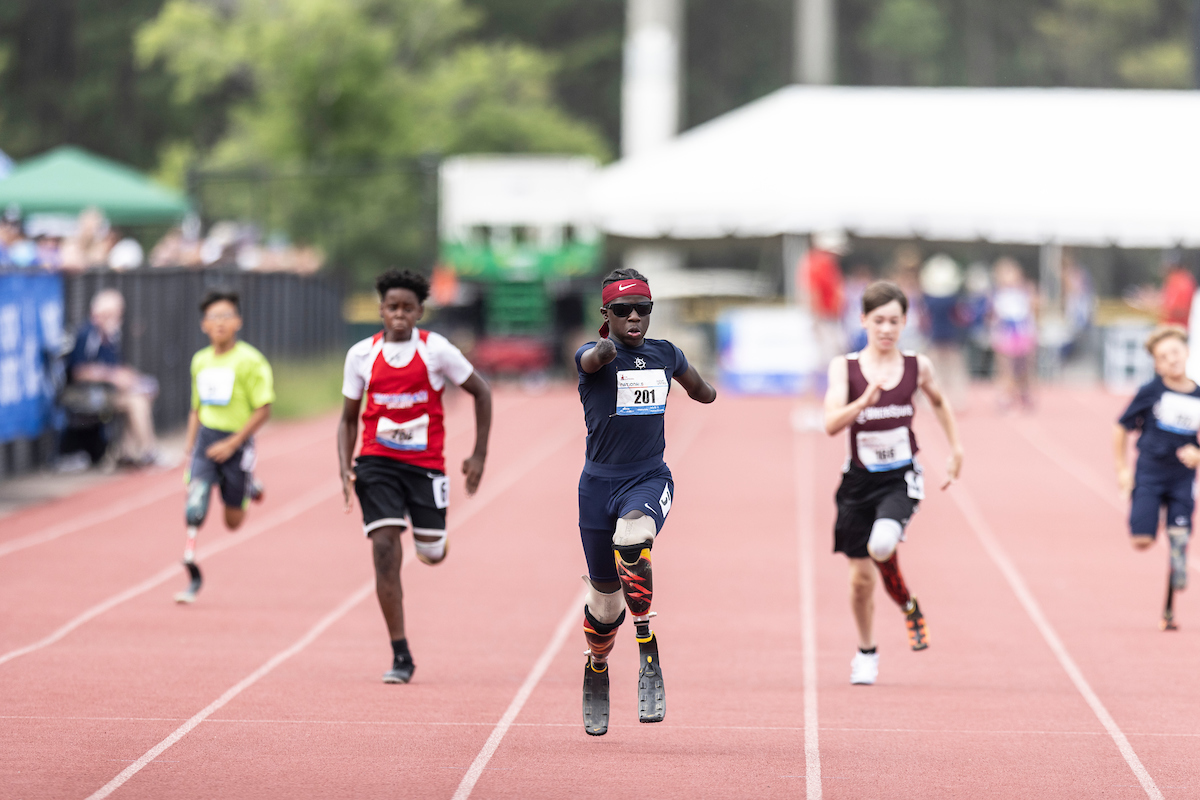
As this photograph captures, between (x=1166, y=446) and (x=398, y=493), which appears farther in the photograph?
(x=1166, y=446)

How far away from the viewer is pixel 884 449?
858cm

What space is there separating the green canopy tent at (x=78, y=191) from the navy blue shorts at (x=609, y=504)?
17.7 metres

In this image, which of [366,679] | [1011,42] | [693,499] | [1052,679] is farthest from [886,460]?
[1011,42]

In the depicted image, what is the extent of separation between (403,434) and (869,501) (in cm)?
221

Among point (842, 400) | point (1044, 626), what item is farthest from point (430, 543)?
point (1044, 626)

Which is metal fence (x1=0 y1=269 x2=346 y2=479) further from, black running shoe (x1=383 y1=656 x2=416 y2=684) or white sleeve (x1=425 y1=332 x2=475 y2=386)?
white sleeve (x1=425 y1=332 x2=475 y2=386)

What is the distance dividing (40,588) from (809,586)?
4.82m

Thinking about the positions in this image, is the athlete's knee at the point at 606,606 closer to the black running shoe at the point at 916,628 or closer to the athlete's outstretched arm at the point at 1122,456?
the black running shoe at the point at 916,628

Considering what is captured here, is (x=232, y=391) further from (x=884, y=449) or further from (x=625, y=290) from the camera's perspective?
(x=625, y=290)

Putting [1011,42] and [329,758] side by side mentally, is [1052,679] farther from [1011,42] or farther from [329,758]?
[1011,42]

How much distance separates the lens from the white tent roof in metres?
26.9

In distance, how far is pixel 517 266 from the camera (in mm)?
32344

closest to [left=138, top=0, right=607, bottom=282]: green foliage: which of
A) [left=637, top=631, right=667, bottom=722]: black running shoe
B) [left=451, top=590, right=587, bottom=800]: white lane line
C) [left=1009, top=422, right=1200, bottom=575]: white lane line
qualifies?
[left=1009, top=422, right=1200, bottom=575]: white lane line

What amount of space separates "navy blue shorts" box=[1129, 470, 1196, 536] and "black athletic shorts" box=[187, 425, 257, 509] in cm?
511
